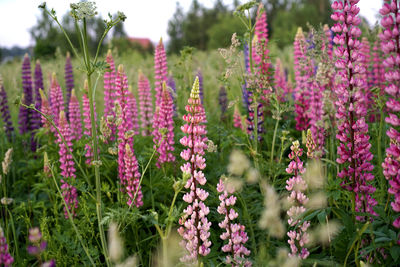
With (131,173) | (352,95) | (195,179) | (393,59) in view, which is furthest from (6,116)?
(393,59)

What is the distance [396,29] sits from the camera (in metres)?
1.64

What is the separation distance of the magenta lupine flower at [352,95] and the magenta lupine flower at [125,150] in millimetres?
1272

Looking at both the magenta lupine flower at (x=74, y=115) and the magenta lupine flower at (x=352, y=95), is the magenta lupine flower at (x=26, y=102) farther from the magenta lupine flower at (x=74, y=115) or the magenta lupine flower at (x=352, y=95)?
the magenta lupine flower at (x=352, y=95)

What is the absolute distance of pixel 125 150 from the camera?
3.24 meters

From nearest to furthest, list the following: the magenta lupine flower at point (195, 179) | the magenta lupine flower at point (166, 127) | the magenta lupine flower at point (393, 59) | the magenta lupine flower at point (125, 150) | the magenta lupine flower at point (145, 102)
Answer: the magenta lupine flower at point (393, 59) < the magenta lupine flower at point (195, 179) < the magenta lupine flower at point (125, 150) < the magenta lupine flower at point (166, 127) < the magenta lupine flower at point (145, 102)

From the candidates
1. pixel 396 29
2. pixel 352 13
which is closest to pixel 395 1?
pixel 396 29

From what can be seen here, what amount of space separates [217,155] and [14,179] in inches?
85.6

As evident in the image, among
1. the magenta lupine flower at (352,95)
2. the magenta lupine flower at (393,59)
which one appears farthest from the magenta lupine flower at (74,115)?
the magenta lupine flower at (393,59)

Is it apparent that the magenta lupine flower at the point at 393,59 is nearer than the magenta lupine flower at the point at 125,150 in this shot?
Yes

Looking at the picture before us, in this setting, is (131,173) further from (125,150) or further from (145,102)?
(145,102)

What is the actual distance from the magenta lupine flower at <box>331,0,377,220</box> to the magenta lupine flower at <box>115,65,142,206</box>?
1.27 metres

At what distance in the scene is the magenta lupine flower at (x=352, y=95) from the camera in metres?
1.94

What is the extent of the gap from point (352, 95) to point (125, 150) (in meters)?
1.95

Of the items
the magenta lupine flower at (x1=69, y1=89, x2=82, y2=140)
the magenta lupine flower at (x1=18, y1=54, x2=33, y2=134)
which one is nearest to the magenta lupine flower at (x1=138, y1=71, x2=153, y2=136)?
the magenta lupine flower at (x1=69, y1=89, x2=82, y2=140)
